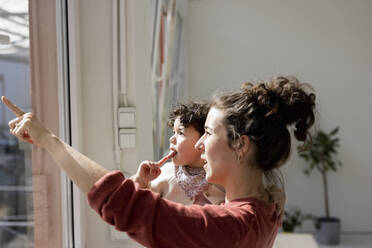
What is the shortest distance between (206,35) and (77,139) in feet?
13.5

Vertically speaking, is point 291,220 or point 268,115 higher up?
point 268,115

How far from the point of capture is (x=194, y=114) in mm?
1310

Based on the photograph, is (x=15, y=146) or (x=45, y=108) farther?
(x=45, y=108)

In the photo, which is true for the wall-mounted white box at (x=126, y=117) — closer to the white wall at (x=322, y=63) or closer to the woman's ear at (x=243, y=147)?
the woman's ear at (x=243, y=147)

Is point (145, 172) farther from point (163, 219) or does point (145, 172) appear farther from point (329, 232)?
point (329, 232)

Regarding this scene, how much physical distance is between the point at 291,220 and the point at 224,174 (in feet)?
13.9

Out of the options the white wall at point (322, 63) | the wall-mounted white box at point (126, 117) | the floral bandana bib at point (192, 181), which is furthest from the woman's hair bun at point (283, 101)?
the white wall at point (322, 63)

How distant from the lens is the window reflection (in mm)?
1333

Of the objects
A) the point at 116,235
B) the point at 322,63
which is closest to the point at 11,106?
the point at 116,235

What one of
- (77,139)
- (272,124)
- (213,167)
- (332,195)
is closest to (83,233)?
(77,139)

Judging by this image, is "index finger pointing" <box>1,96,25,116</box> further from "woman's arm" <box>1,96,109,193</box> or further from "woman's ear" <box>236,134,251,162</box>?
"woman's ear" <box>236,134,251,162</box>

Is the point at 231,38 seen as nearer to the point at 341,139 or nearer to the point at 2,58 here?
the point at 341,139

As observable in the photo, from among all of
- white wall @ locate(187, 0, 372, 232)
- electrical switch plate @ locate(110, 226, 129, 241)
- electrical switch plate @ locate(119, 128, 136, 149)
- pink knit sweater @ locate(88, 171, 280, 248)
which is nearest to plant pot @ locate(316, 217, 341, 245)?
white wall @ locate(187, 0, 372, 232)

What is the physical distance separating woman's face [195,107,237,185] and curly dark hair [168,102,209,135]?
192 millimetres
